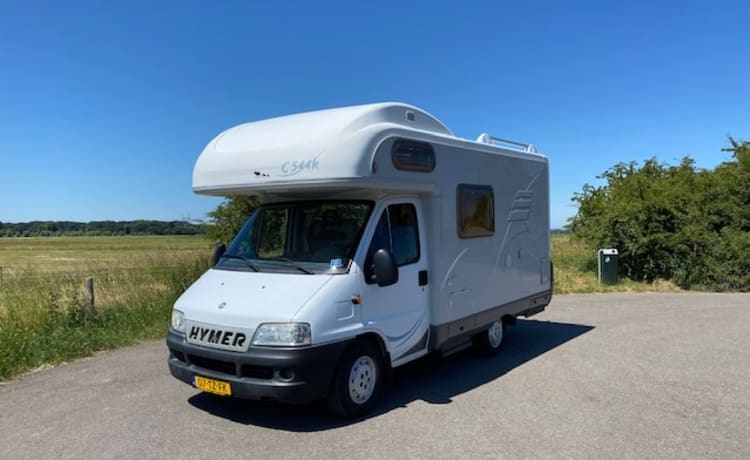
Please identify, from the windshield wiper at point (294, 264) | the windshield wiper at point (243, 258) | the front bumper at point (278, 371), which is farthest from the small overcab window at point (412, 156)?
the front bumper at point (278, 371)

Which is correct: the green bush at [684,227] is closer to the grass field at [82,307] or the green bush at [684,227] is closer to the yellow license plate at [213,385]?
the grass field at [82,307]

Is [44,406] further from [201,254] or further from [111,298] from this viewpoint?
[201,254]

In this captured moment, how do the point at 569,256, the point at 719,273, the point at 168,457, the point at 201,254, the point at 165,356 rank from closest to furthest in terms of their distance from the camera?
the point at 168,457 → the point at 165,356 → the point at 201,254 → the point at 719,273 → the point at 569,256

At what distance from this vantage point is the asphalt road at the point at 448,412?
14.9 ft

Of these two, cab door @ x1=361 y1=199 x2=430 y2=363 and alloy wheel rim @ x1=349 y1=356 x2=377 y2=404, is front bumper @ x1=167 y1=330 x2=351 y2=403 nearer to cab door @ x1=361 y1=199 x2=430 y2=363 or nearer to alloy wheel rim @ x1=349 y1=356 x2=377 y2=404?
alloy wheel rim @ x1=349 y1=356 x2=377 y2=404

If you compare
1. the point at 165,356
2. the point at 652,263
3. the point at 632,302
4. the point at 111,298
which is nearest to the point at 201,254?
the point at 111,298

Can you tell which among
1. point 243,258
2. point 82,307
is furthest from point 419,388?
point 82,307

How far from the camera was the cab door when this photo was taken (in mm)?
5305

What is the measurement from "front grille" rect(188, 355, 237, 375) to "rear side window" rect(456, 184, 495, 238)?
9.84ft

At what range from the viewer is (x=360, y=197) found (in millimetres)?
5645

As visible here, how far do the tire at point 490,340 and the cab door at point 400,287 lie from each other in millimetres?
1565

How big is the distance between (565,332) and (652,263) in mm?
8493

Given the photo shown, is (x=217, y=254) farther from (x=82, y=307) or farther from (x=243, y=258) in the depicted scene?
(x=82, y=307)

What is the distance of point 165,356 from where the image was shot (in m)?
7.68
